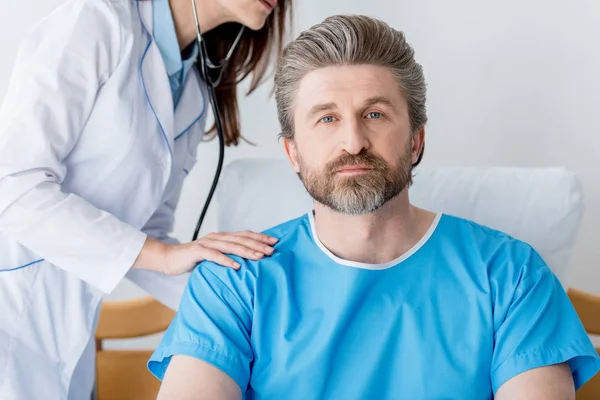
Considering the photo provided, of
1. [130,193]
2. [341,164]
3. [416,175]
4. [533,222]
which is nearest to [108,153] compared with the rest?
[130,193]

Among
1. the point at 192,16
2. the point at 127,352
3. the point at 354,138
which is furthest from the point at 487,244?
the point at 127,352

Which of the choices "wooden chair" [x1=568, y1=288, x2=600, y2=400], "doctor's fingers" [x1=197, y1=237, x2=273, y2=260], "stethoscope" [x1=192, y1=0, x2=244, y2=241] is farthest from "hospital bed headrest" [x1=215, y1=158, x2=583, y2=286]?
"doctor's fingers" [x1=197, y1=237, x2=273, y2=260]

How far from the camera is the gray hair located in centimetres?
129

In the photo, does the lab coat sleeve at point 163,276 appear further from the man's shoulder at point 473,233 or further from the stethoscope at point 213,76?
the man's shoulder at point 473,233

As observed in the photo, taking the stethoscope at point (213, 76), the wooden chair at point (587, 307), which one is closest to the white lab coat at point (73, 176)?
the stethoscope at point (213, 76)

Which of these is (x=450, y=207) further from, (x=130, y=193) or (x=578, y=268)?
(x=130, y=193)

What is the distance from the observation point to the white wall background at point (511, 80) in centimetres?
175

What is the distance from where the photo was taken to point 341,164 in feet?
4.12

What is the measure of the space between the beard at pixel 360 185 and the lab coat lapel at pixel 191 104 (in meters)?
0.42

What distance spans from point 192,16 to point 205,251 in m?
0.50

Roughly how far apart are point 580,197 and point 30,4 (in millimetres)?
1384

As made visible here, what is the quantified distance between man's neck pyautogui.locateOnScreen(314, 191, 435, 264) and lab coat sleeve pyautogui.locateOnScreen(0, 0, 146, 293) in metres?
0.36

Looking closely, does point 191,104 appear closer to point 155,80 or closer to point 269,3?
point 155,80

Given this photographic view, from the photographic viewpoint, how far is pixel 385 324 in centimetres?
127
